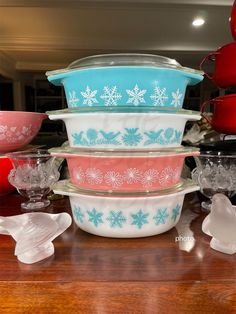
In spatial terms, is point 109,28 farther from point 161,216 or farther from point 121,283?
point 121,283

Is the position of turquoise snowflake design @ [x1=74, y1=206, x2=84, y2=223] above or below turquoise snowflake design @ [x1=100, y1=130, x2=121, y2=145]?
below

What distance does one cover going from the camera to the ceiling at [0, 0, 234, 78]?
5.64ft

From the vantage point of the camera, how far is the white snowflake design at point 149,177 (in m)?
0.39

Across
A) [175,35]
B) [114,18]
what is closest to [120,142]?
[114,18]

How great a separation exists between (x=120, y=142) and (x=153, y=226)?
0.43ft

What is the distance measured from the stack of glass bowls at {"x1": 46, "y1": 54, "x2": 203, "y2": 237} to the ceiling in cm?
141

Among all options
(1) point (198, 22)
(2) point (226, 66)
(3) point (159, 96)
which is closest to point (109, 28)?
(1) point (198, 22)

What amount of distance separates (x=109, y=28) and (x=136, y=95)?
6.97 ft

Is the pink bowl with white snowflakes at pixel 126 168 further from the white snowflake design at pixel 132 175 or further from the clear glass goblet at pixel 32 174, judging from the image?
the clear glass goblet at pixel 32 174

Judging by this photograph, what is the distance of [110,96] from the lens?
0.38m

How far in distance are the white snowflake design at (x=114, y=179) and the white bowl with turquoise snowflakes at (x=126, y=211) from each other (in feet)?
0.05

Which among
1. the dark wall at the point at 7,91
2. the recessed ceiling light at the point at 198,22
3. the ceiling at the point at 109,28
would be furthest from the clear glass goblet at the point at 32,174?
the dark wall at the point at 7,91

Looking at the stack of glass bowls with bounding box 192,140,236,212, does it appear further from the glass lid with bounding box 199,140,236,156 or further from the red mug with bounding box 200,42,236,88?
the red mug with bounding box 200,42,236,88

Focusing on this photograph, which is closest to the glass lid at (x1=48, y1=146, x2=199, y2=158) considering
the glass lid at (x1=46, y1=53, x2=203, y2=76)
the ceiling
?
the glass lid at (x1=46, y1=53, x2=203, y2=76)
